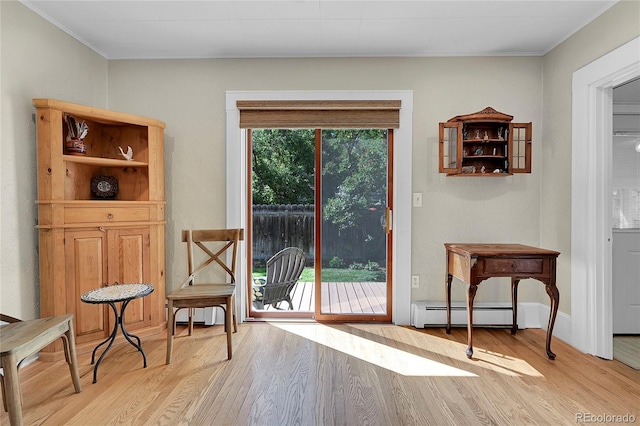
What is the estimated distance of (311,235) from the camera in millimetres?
3430

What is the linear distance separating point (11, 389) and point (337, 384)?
1647mm

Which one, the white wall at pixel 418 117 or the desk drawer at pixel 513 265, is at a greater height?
the white wall at pixel 418 117

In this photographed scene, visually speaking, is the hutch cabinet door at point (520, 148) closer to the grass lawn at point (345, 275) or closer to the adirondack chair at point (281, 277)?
the grass lawn at point (345, 275)

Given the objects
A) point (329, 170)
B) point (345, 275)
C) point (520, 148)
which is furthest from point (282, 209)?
point (520, 148)

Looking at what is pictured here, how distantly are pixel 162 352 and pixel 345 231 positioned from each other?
1819mm

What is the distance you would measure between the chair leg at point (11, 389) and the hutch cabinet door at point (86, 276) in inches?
40.0

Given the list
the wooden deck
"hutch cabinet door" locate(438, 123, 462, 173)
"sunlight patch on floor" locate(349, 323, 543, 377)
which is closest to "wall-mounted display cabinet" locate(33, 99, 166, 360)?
the wooden deck

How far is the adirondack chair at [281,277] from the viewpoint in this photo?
11.2 feet

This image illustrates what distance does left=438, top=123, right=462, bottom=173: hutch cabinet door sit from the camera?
298cm

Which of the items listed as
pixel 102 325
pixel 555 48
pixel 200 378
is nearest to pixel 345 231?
pixel 200 378

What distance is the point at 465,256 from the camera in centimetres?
267

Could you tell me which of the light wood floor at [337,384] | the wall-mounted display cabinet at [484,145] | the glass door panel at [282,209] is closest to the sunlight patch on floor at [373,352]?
the light wood floor at [337,384]

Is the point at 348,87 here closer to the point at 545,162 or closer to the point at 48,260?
the point at 545,162

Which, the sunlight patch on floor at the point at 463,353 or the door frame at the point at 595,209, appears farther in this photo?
the door frame at the point at 595,209
